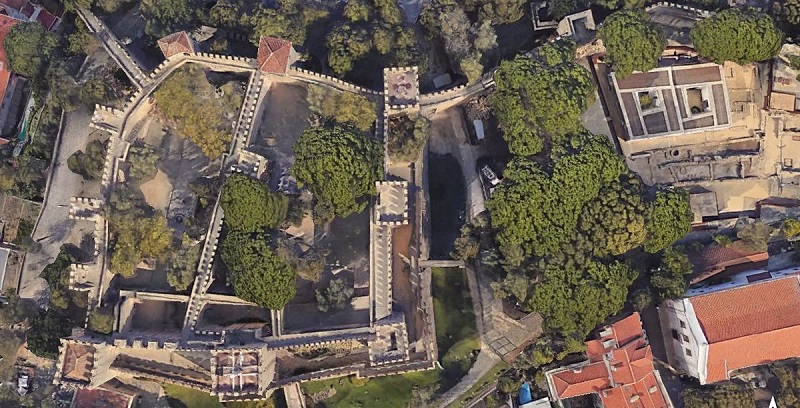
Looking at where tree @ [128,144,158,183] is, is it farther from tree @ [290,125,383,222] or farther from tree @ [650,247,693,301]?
tree @ [650,247,693,301]

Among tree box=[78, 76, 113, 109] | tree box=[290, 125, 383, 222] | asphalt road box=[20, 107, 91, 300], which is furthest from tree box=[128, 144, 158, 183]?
tree box=[290, 125, 383, 222]

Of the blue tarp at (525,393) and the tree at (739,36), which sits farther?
the tree at (739,36)

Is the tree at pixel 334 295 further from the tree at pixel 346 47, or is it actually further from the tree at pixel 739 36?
the tree at pixel 739 36

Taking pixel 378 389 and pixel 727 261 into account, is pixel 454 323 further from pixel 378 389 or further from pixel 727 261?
pixel 727 261

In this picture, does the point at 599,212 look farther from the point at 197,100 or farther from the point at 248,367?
the point at 197,100

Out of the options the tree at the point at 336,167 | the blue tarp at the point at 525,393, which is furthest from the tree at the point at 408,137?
the blue tarp at the point at 525,393

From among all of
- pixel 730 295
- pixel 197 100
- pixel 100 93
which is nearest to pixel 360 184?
pixel 197 100

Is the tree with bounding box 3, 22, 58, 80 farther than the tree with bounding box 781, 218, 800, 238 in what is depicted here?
Yes
